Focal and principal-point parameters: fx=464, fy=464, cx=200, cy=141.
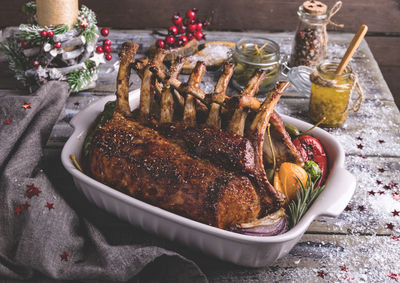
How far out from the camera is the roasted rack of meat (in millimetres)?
1183

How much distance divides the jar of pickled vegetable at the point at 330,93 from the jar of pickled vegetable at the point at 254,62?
8.7 inches

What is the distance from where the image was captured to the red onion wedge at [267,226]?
3.87 feet

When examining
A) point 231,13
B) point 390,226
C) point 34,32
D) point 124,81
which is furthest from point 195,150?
point 231,13

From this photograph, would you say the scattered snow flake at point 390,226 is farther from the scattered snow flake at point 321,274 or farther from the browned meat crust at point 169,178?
the browned meat crust at point 169,178

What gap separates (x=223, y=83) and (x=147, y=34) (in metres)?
1.08

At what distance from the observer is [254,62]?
6.16 ft

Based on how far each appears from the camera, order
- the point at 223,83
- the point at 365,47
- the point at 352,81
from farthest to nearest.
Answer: the point at 365,47 < the point at 352,81 < the point at 223,83

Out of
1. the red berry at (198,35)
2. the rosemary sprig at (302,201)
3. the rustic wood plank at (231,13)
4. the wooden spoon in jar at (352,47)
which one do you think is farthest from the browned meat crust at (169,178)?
the rustic wood plank at (231,13)

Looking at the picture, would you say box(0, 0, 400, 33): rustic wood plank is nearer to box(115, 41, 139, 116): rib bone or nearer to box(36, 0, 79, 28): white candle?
box(36, 0, 79, 28): white candle

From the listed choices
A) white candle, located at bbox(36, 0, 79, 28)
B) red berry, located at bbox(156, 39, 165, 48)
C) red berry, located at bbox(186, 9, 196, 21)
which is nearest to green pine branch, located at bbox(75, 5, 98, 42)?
white candle, located at bbox(36, 0, 79, 28)

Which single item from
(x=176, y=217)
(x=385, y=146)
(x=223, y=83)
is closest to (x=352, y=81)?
(x=385, y=146)

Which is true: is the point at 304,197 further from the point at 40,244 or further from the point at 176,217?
the point at 40,244

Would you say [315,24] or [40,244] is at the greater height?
Answer: [315,24]

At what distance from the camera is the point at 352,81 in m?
1.68
